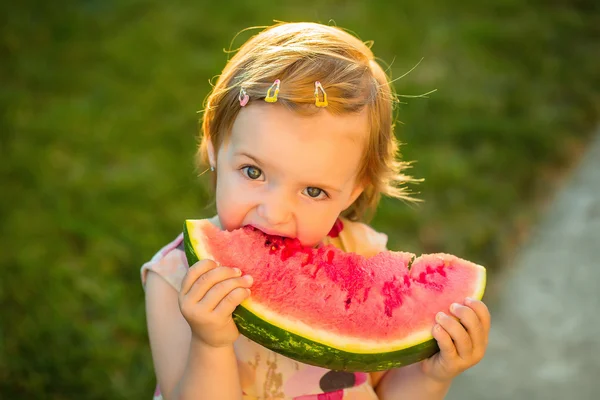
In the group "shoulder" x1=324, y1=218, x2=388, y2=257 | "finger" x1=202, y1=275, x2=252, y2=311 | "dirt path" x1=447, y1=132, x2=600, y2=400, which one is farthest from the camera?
"dirt path" x1=447, y1=132, x2=600, y2=400

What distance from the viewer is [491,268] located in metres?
3.79

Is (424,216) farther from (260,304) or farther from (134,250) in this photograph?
(260,304)

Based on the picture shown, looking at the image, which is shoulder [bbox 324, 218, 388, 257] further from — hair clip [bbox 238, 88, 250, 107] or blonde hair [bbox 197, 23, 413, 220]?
hair clip [bbox 238, 88, 250, 107]

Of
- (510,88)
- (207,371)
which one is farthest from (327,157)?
(510,88)

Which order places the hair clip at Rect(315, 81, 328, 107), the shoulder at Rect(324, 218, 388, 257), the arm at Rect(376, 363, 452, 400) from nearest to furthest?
the hair clip at Rect(315, 81, 328, 107)
the arm at Rect(376, 363, 452, 400)
the shoulder at Rect(324, 218, 388, 257)

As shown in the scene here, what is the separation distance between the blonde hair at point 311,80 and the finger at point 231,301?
0.45 meters

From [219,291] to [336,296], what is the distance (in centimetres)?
35

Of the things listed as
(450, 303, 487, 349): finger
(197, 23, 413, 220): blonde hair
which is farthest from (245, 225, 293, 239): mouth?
(450, 303, 487, 349): finger

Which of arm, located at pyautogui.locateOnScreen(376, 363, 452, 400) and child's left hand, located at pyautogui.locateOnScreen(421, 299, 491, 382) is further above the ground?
child's left hand, located at pyautogui.locateOnScreen(421, 299, 491, 382)

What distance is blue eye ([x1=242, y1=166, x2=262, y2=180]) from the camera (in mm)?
1937

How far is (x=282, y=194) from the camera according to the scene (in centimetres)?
190

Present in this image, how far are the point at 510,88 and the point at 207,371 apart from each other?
377cm

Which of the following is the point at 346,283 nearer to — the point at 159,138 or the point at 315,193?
the point at 315,193

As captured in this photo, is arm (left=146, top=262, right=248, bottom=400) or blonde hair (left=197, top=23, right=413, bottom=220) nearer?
arm (left=146, top=262, right=248, bottom=400)
